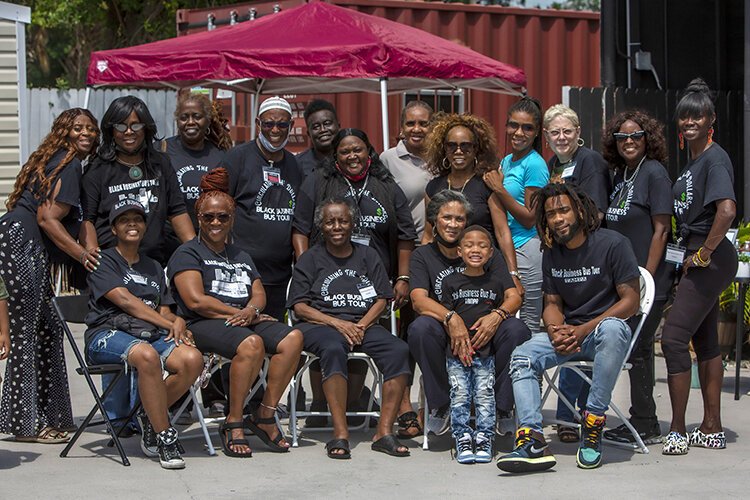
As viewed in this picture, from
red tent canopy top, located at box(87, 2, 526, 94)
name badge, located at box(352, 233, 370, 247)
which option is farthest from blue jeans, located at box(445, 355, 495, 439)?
red tent canopy top, located at box(87, 2, 526, 94)

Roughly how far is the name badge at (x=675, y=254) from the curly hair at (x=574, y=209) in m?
0.44

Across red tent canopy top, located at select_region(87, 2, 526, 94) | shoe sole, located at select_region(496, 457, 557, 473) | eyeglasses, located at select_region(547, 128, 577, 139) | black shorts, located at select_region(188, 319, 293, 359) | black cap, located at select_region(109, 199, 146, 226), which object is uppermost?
red tent canopy top, located at select_region(87, 2, 526, 94)

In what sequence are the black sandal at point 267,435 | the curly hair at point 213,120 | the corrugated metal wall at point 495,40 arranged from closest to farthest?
the black sandal at point 267,435 → the curly hair at point 213,120 → the corrugated metal wall at point 495,40

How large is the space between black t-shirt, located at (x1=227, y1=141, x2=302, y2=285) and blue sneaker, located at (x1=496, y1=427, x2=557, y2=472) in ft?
6.22

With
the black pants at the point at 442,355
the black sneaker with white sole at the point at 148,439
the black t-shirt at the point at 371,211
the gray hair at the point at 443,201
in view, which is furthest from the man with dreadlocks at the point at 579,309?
the black sneaker with white sole at the point at 148,439

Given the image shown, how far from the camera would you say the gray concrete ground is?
5.51 m

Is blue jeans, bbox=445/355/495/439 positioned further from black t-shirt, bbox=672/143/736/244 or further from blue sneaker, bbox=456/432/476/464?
black t-shirt, bbox=672/143/736/244

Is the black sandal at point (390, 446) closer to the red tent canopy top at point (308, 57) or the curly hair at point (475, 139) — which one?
the curly hair at point (475, 139)

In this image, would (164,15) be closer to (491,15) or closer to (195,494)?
(491,15)

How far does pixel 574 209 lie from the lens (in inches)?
246

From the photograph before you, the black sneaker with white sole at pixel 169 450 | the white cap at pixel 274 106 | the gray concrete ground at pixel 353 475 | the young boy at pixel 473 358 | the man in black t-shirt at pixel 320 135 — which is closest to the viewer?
the gray concrete ground at pixel 353 475

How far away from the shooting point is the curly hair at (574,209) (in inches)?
246

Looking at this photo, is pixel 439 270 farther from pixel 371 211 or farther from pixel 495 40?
pixel 495 40

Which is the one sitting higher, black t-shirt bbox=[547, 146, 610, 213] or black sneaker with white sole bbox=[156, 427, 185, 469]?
black t-shirt bbox=[547, 146, 610, 213]
